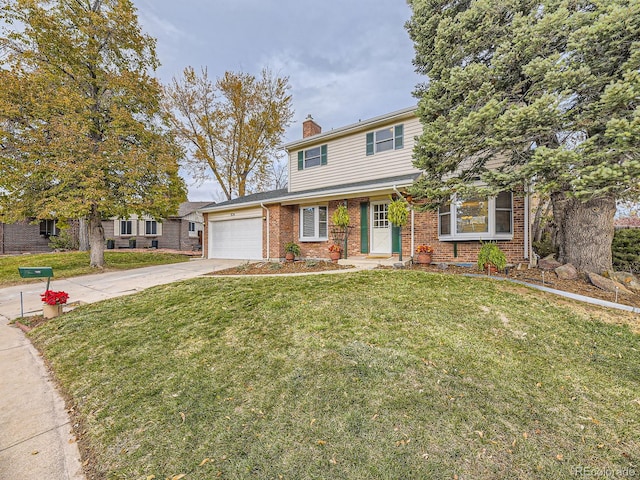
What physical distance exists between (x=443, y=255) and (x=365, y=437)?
747 centimetres

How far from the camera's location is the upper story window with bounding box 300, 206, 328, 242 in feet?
37.7

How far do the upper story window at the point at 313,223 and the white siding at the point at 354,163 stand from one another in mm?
1294

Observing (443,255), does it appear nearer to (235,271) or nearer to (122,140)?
(235,271)

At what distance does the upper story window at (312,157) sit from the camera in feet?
40.3

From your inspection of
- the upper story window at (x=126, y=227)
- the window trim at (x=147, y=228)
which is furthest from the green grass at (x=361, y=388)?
the upper story window at (x=126, y=227)

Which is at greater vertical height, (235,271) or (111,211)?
(111,211)

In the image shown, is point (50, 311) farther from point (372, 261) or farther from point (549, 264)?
point (549, 264)

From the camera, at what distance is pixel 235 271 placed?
9.80m

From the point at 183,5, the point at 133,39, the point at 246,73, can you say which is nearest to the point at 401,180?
the point at 183,5

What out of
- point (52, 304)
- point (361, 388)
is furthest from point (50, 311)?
point (361, 388)

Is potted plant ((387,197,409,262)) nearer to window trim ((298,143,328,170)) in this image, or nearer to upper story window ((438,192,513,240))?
upper story window ((438,192,513,240))

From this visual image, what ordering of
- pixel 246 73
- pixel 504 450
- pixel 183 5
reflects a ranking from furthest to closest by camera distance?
1. pixel 246 73
2. pixel 183 5
3. pixel 504 450

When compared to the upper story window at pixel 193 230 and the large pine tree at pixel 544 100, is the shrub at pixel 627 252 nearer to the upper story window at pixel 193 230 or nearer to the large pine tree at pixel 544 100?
the large pine tree at pixel 544 100

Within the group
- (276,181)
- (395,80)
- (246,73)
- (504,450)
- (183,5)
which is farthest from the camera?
(276,181)
